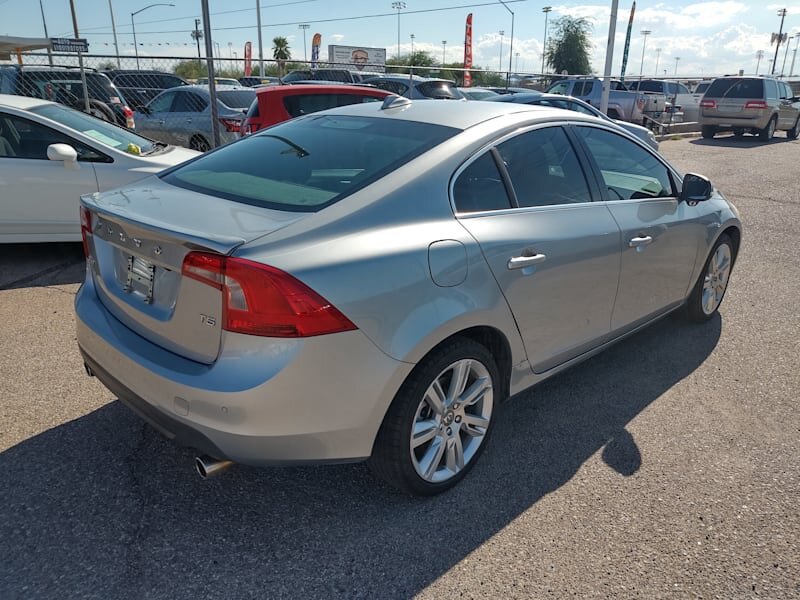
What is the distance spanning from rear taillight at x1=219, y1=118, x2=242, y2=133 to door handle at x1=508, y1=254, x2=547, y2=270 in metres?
8.72

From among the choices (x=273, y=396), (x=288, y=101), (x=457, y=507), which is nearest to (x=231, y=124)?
(x=288, y=101)

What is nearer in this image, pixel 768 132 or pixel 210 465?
pixel 210 465

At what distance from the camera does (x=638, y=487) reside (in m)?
2.91

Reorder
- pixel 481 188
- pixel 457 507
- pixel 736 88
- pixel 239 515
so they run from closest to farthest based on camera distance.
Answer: pixel 239 515, pixel 457 507, pixel 481 188, pixel 736 88

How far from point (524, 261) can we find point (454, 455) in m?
0.90

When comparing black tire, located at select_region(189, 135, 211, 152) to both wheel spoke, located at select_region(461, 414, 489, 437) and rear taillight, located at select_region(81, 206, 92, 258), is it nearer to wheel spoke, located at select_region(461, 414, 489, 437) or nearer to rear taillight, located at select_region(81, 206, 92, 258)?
rear taillight, located at select_region(81, 206, 92, 258)

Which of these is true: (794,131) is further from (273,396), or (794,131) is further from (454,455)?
(273,396)

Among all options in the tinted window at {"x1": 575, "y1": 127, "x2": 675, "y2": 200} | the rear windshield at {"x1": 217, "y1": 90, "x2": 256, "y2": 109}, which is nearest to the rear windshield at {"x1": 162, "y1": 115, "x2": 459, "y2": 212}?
the tinted window at {"x1": 575, "y1": 127, "x2": 675, "y2": 200}

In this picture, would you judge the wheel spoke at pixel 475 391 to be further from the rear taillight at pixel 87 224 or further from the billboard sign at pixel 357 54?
the billboard sign at pixel 357 54

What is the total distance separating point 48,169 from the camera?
5680mm

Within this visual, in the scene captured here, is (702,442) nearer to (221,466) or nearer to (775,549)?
(775,549)

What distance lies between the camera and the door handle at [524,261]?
2.77 m

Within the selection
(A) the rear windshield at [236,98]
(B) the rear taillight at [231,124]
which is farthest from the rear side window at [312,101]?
(A) the rear windshield at [236,98]

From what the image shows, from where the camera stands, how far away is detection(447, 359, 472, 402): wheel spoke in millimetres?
2670
